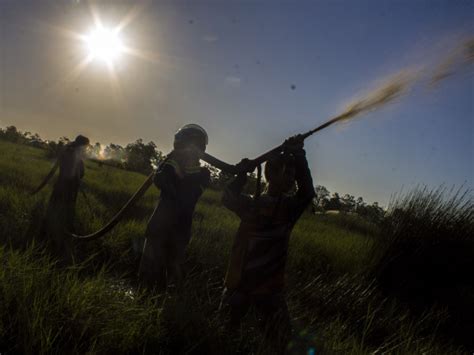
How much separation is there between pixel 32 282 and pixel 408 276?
4.15m

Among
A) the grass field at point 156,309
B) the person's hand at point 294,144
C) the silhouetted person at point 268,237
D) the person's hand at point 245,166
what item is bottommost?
the grass field at point 156,309

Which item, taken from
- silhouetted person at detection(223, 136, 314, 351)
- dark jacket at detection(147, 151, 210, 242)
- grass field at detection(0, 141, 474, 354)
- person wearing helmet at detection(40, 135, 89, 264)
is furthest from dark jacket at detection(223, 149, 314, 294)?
person wearing helmet at detection(40, 135, 89, 264)

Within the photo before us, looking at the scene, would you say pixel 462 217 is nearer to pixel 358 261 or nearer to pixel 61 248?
pixel 358 261

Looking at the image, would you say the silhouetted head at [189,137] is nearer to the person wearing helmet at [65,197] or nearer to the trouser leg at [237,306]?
the trouser leg at [237,306]

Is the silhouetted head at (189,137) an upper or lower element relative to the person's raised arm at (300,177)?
upper

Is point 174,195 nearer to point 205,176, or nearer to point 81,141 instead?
point 205,176

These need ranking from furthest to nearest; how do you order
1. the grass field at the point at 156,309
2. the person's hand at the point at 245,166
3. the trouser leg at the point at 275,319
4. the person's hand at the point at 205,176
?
the person's hand at the point at 205,176 → the person's hand at the point at 245,166 → the trouser leg at the point at 275,319 → the grass field at the point at 156,309

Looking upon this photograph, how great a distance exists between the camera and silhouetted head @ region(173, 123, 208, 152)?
103 inches

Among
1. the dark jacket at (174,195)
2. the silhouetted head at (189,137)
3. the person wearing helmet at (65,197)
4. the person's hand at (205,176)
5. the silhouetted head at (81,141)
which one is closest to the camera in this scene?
the dark jacket at (174,195)

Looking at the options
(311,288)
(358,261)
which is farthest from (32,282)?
(358,261)

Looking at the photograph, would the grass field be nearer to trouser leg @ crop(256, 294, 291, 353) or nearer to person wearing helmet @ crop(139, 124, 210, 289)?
trouser leg @ crop(256, 294, 291, 353)

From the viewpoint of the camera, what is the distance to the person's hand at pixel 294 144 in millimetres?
2081

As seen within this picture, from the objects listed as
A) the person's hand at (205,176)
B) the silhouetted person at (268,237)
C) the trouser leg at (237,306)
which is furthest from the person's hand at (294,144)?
the trouser leg at (237,306)

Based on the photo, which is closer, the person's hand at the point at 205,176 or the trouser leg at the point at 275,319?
the trouser leg at the point at 275,319
